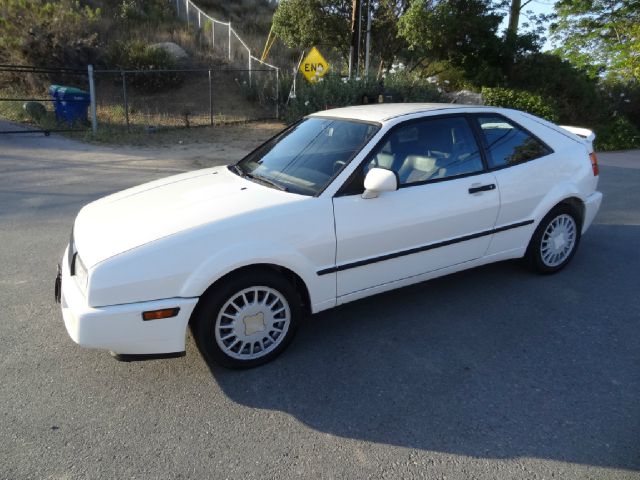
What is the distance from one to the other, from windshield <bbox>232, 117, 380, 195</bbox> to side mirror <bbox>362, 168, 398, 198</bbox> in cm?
26

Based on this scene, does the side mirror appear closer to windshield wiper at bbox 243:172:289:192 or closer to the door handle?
windshield wiper at bbox 243:172:289:192

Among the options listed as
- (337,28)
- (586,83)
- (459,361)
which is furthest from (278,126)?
(459,361)

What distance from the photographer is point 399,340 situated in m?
3.67

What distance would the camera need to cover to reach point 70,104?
43.1ft

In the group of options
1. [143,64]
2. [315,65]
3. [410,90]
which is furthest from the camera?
[143,64]

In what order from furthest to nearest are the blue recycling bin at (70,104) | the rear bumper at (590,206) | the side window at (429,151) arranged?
the blue recycling bin at (70,104) < the rear bumper at (590,206) < the side window at (429,151)

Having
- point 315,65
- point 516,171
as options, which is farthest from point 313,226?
point 315,65

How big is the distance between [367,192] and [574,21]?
27694 mm

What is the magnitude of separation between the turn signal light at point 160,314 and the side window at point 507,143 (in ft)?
8.90

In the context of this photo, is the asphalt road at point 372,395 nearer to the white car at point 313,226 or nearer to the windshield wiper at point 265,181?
the white car at point 313,226

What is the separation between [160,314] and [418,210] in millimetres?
1895

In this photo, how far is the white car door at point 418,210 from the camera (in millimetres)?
Answer: 3480

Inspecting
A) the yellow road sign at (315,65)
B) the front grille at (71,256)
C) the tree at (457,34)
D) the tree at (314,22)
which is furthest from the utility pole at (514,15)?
the front grille at (71,256)

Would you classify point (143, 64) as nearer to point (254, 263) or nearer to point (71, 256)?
point (71, 256)
